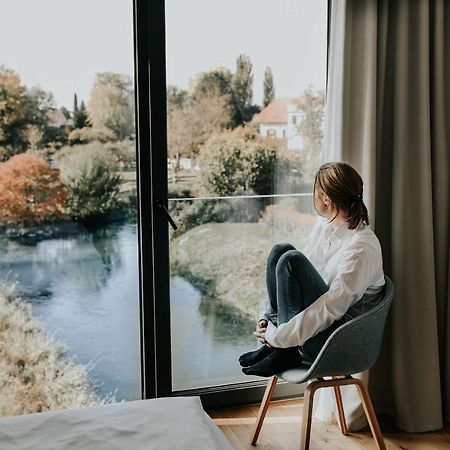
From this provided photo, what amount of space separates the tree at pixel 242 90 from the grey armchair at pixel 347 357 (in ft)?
3.20

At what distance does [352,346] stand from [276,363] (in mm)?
293

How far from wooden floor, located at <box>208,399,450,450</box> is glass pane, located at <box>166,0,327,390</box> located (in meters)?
0.20

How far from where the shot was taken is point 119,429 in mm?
1660

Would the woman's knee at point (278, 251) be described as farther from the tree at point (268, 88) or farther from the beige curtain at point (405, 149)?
the tree at point (268, 88)

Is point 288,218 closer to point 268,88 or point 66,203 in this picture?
point 268,88

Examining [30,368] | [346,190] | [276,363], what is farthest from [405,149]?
[30,368]

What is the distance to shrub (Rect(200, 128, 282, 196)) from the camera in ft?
9.89

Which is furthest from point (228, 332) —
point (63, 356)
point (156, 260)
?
point (63, 356)

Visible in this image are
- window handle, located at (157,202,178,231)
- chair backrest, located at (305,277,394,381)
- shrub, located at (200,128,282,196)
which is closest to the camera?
chair backrest, located at (305,277,394,381)

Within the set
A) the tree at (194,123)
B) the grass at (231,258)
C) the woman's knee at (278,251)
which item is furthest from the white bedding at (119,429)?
the tree at (194,123)

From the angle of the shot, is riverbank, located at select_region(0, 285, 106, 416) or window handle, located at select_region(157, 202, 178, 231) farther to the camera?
window handle, located at select_region(157, 202, 178, 231)

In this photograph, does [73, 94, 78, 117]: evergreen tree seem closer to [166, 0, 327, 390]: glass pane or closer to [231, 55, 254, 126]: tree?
[166, 0, 327, 390]: glass pane

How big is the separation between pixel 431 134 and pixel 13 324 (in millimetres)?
1891

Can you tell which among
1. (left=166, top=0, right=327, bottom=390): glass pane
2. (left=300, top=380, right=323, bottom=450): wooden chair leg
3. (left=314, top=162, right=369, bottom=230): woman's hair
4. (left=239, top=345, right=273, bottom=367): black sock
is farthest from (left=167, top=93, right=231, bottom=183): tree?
(left=300, top=380, right=323, bottom=450): wooden chair leg
